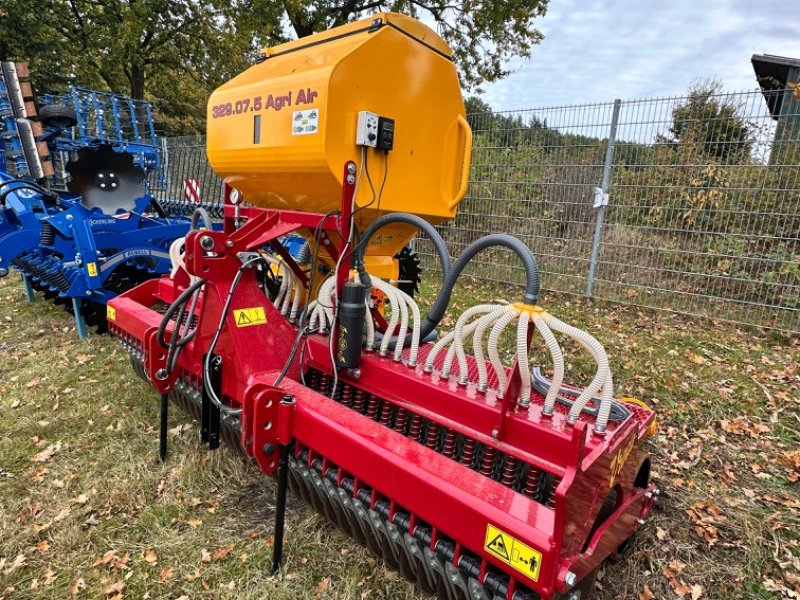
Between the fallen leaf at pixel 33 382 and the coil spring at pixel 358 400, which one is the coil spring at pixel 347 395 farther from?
the fallen leaf at pixel 33 382

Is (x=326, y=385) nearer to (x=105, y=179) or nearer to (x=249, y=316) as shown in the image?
(x=249, y=316)

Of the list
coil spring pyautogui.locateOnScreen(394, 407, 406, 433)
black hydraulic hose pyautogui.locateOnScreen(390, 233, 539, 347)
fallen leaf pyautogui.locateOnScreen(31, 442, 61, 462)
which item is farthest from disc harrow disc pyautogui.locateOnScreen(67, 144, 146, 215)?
black hydraulic hose pyautogui.locateOnScreen(390, 233, 539, 347)

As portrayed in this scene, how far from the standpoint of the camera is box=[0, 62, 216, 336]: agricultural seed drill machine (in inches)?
182

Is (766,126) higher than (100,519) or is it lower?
higher

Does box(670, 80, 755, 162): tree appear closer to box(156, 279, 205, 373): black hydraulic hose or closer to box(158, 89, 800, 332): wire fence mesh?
box(158, 89, 800, 332): wire fence mesh

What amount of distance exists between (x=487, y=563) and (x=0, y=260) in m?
5.35

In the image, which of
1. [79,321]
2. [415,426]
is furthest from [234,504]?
[79,321]

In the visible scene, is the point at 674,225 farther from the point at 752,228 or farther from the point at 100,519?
the point at 100,519

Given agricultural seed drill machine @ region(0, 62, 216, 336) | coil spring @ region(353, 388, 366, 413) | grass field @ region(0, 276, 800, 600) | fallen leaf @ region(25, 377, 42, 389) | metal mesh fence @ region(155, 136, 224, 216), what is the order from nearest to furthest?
grass field @ region(0, 276, 800, 600) → coil spring @ region(353, 388, 366, 413) → fallen leaf @ region(25, 377, 42, 389) → agricultural seed drill machine @ region(0, 62, 216, 336) → metal mesh fence @ region(155, 136, 224, 216)

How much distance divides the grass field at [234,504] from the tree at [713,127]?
8.32 feet

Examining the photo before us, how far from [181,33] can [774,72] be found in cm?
1756

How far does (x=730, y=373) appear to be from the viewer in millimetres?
4305

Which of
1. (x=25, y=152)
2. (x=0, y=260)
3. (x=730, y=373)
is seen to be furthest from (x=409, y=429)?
(x=25, y=152)

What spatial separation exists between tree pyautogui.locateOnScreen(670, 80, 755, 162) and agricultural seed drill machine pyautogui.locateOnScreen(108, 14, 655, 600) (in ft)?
12.9
